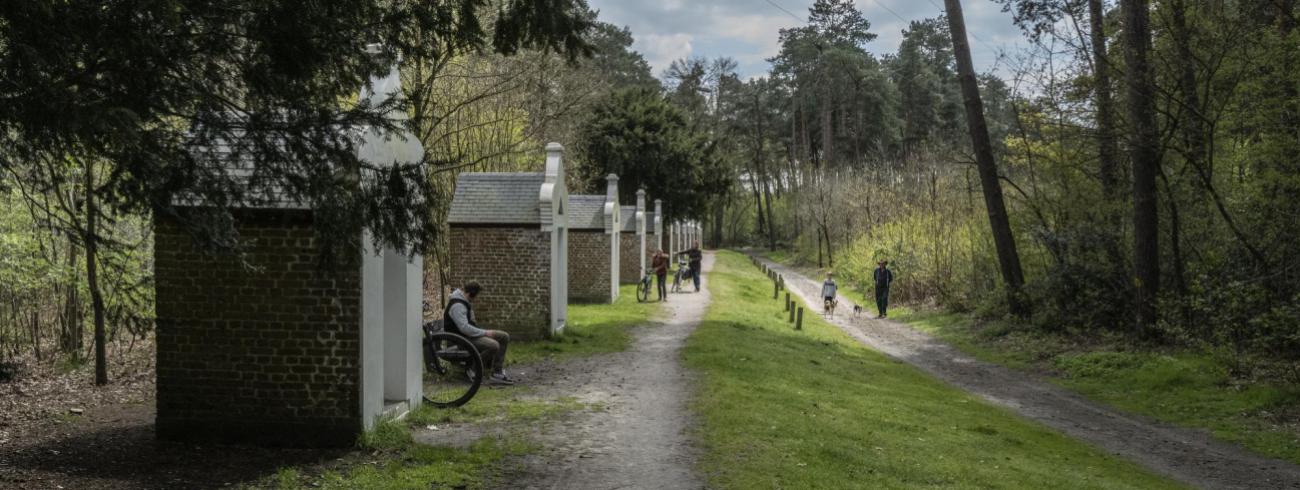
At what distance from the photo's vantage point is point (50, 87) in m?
5.27

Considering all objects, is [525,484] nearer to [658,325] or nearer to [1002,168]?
[658,325]

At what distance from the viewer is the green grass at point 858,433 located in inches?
350

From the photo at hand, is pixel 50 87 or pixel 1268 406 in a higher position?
pixel 50 87

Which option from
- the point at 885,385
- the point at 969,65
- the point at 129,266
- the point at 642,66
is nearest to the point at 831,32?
the point at 642,66

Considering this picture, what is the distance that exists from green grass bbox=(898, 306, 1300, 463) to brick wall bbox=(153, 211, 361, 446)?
10.6m

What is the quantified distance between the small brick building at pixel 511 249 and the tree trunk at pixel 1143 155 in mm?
10433

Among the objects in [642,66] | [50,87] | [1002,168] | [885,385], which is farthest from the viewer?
[642,66]

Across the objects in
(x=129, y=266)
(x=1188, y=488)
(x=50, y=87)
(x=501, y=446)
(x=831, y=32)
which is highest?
(x=831, y=32)

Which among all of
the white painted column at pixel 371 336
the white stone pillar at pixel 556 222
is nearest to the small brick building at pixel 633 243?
the white stone pillar at pixel 556 222

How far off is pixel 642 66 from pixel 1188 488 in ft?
215

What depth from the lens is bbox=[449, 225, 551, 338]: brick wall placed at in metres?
18.6

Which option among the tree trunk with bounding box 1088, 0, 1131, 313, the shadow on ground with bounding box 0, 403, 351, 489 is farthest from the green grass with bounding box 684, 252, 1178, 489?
the tree trunk with bounding box 1088, 0, 1131, 313

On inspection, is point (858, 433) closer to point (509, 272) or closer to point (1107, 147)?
point (509, 272)

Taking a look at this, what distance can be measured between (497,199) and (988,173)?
11662 mm
